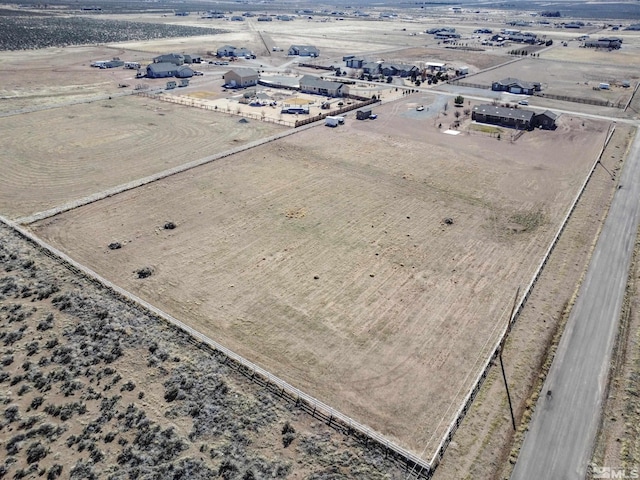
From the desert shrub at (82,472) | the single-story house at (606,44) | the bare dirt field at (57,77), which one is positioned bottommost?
the desert shrub at (82,472)

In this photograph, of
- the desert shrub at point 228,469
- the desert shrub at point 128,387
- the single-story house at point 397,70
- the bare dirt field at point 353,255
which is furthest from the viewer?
the single-story house at point 397,70

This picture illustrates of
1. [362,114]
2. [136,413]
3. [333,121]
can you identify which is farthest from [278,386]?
[362,114]

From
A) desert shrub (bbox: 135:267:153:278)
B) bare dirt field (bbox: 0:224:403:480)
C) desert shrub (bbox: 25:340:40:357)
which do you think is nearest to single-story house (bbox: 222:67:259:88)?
desert shrub (bbox: 135:267:153:278)

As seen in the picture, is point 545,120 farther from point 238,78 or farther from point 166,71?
point 166,71

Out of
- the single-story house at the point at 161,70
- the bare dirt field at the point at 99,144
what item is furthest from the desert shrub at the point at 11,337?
the single-story house at the point at 161,70

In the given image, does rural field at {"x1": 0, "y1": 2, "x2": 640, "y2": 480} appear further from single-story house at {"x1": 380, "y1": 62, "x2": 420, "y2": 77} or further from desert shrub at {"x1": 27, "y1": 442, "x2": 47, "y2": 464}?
single-story house at {"x1": 380, "y1": 62, "x2": 420, "y2": 77}

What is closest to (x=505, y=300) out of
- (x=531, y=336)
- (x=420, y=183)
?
(x=531, y=336)

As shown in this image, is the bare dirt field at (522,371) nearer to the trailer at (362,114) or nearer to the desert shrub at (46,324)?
the desert shrub at (46,324)
